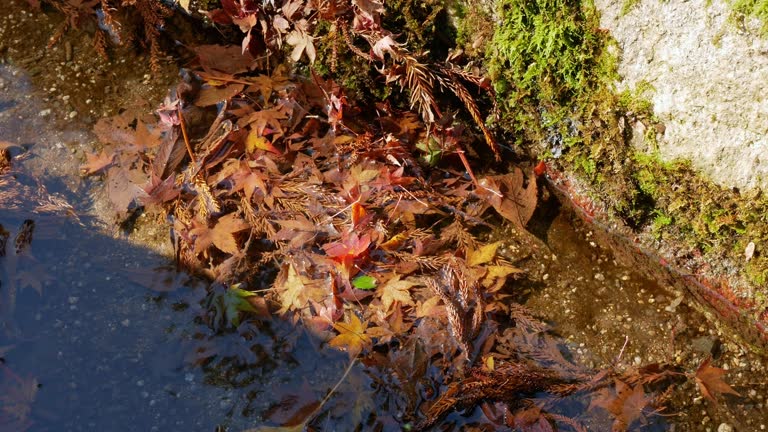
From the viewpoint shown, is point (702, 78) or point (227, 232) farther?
point (227, 232)

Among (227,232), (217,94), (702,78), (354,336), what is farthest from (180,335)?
(702,78)

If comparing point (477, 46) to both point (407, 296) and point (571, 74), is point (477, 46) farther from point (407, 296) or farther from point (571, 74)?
point (407, 296)

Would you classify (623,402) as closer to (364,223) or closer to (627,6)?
(364,223)

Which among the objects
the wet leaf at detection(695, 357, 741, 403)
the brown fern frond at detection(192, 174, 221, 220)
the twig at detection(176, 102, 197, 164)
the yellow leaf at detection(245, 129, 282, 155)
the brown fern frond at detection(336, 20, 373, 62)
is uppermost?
the brown fern frond at detection(336, 20, 373, 62)

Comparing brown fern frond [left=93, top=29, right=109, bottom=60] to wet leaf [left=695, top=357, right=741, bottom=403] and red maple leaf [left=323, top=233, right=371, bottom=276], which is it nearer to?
red maple leaf [left=323, top=233, right=371, bottom=276]

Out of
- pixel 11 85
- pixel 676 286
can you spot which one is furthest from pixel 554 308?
pixel 11 85

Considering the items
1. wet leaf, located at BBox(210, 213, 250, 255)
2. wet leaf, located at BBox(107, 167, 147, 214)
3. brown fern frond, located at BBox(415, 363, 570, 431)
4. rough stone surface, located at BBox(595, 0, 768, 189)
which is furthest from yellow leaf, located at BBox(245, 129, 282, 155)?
rough stone surface, located at BBox(595, 0, 768, 189)

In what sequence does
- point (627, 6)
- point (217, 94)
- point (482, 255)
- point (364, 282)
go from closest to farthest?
point (627, 6) < point (364, 282) < point (482, 255) < point (217, 94)
